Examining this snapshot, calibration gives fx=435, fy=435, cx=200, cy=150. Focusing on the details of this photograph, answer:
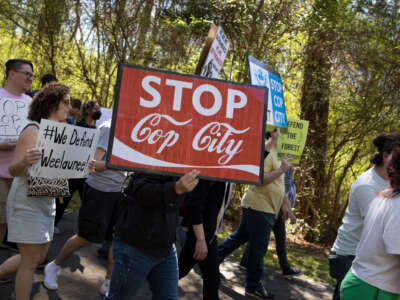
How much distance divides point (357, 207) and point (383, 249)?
34.6 inches

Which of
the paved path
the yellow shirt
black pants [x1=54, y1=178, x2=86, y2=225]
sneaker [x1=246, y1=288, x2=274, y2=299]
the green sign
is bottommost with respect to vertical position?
the paved path

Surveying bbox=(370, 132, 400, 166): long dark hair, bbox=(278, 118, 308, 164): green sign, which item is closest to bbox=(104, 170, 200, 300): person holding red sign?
bbox=(370, 132, 400, 166): long dark hair

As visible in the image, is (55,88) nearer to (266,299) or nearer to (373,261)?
(373,261)

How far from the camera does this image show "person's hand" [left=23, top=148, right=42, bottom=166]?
321 cm

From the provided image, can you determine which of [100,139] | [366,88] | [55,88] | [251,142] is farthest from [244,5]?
[251,142]

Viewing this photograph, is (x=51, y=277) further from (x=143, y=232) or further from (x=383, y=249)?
(x=383, y=249)

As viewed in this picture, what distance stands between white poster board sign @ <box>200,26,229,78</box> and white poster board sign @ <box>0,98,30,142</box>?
1916 mm

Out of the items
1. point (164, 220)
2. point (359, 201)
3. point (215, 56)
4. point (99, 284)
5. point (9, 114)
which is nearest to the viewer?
point (164, 220)

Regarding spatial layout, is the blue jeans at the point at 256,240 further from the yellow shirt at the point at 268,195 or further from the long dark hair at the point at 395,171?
the long dark hair at the point at 395,171

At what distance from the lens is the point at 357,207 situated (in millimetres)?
3385

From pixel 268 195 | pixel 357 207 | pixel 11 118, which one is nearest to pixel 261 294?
pixel 268 195

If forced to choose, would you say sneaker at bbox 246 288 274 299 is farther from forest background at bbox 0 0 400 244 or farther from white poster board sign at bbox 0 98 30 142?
forest background at bbox 0 0 400 244

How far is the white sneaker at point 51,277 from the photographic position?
170 inches

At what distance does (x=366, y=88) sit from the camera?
916 cm
